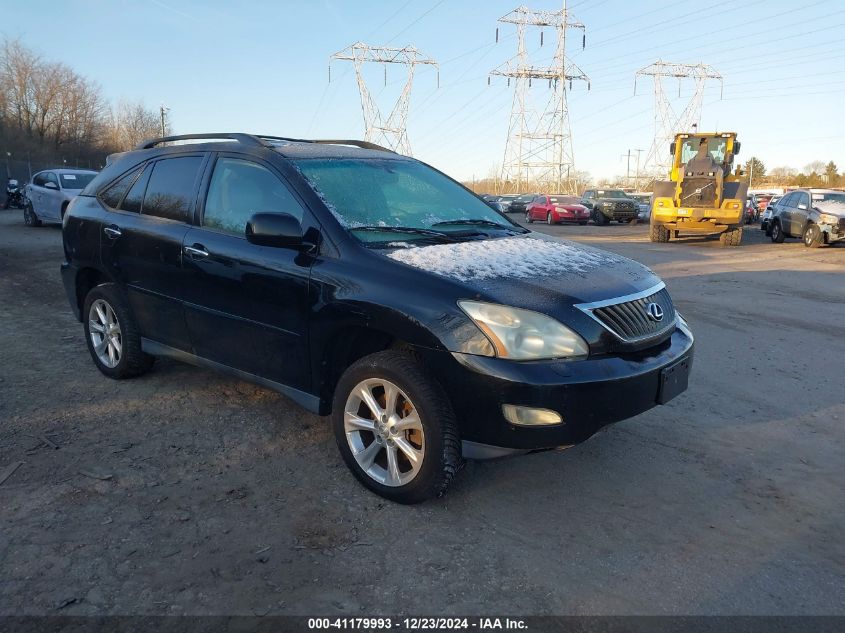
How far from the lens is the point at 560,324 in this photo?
2.80m

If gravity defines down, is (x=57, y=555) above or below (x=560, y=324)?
below

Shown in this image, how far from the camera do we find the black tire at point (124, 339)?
466 centimetres

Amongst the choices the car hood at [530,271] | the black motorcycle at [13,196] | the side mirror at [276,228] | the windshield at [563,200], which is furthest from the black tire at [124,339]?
the black motorcycle at [13,196]

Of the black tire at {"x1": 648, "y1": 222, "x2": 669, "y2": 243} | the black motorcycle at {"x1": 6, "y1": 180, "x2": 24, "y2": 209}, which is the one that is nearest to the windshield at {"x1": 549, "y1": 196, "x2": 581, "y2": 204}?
the black tire at {"x1": 648, "y1": 222, "x2": 669, "y2": 243}

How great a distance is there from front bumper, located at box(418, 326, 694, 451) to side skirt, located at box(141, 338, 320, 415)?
0.91 meters

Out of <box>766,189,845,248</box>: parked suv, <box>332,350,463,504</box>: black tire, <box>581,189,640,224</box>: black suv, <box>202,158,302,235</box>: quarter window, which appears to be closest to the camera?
<box>332,350,463,504</box>: black tire

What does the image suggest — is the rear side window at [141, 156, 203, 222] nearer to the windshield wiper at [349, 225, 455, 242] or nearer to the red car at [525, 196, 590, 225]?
the windshield wiper at [349, 225, 455, 242]

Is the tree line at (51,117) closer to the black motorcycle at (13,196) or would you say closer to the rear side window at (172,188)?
the black motorcycle at (13,196)

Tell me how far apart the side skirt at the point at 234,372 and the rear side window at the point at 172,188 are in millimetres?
895

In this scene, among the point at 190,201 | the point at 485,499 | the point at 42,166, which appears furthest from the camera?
the point at 42,166

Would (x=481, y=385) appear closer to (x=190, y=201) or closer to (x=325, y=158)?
(x=325, y=158)

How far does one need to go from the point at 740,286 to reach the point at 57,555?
10328mm

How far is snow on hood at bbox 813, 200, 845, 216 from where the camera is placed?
17.0 metres

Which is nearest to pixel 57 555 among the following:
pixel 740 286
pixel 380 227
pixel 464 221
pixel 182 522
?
pixel 182 522
